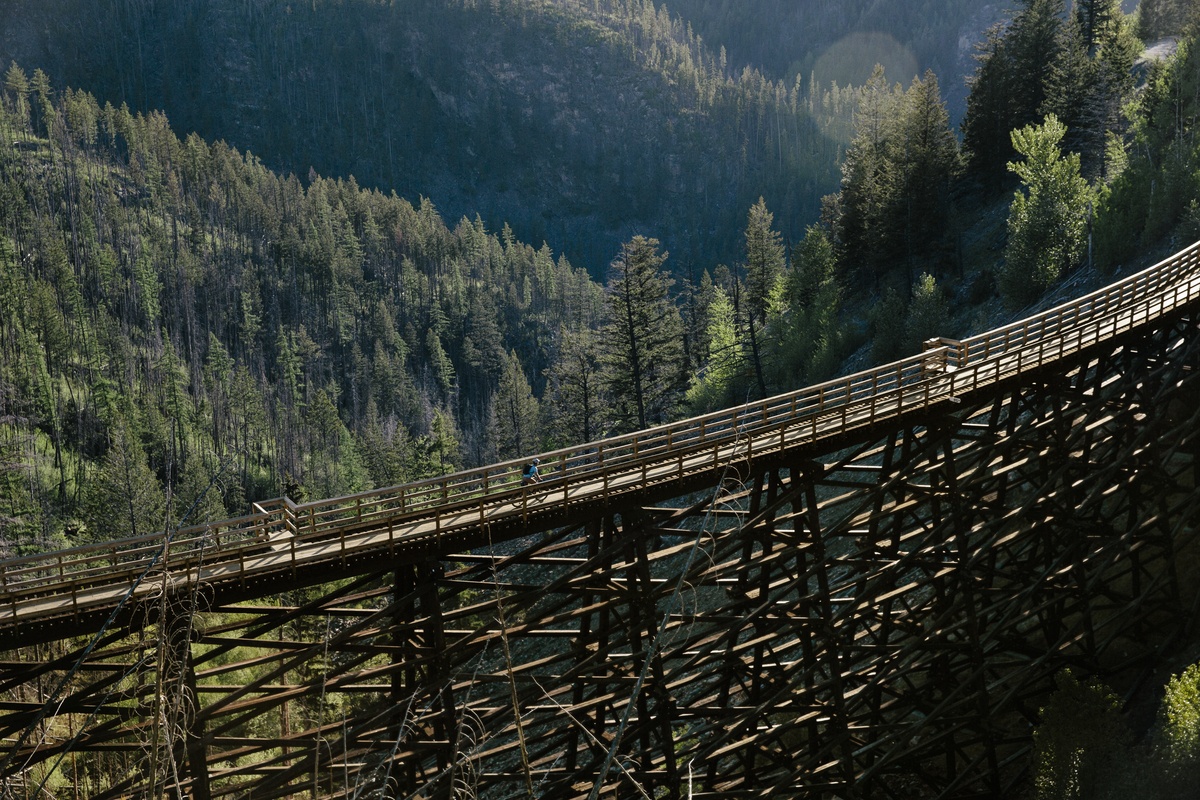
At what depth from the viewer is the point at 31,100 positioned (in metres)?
150

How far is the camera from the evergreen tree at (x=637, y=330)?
41625 millimetres

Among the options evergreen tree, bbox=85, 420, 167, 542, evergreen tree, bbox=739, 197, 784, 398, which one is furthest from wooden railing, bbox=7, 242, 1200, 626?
evergreen tree, bbox=739, 197, 784, 398

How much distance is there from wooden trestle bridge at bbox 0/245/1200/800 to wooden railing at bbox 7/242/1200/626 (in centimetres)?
9

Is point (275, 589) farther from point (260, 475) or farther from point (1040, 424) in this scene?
point (260, 475)

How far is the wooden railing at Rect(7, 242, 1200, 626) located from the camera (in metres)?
11.7

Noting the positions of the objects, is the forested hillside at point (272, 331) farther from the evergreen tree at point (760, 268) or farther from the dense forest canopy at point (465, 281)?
the dense forest canopy at point (465, 281)

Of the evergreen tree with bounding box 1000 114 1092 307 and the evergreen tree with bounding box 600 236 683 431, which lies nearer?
the evergreen tree with bounding box 1000 114 1092 307

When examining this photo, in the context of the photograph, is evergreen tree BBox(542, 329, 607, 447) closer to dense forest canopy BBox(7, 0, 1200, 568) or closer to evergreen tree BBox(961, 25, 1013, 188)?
dense forest canopy BBox(7, 0, 1200, 568)

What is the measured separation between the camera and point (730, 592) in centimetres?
1581

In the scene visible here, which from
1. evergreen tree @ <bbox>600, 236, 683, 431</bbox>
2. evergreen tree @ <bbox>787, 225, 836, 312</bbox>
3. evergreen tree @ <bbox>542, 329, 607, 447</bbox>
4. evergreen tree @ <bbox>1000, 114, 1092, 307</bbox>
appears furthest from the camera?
evergreen tree @ <bbox>787, 225, 836, 312</bbox>

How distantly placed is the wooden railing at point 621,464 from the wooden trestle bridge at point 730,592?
89 mm

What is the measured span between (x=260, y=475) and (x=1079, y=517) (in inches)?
3395

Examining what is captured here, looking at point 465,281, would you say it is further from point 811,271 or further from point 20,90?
point 811,271

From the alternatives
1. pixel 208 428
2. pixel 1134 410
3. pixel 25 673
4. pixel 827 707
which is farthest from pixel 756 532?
pixel 208 428
